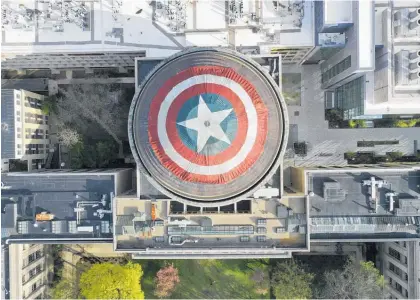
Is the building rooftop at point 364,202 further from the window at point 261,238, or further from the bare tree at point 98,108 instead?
the bare tree at point 98,108

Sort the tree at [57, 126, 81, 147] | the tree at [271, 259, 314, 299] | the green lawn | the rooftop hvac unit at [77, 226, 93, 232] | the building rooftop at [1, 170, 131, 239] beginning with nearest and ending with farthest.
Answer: the rooftop hvac unit at [77, 226, 93, 232] → the building rooftop at [1, 170, 131, 239] → the tree at [271, 259, 314, 299] → the tree at [57, 126, 81, 147] → the green lawn

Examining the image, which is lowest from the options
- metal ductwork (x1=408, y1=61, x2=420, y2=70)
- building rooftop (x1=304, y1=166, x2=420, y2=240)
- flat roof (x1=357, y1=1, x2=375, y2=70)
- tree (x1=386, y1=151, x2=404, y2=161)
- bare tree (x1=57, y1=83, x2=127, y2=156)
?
building rooftop (x1=304, y1=166, x2=420, y2=240)

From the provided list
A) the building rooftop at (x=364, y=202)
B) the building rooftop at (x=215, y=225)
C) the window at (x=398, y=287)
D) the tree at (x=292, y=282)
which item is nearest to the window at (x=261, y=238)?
the building rooftop at (x=215, y=225)

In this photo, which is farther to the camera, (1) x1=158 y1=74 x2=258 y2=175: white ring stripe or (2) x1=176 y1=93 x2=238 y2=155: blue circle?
(1) x1=158 y1=74 x2=258 y2=175: white ring stripe

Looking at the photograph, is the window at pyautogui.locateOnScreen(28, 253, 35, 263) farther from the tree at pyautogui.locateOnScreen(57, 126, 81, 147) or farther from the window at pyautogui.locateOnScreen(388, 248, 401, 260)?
the window at pyautogui.locateOnScreen(388, 248, 401, 260)

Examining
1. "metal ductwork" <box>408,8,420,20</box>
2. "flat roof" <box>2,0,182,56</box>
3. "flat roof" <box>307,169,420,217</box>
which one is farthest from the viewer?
"flat roof" <box>2,0,182,56</box>

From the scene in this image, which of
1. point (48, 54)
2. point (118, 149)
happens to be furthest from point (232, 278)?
point (48, 54)

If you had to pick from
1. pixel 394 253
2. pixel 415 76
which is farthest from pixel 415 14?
pixel 394 253

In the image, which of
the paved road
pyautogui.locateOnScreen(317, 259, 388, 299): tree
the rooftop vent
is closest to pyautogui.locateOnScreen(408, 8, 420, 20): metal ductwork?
the paved road
